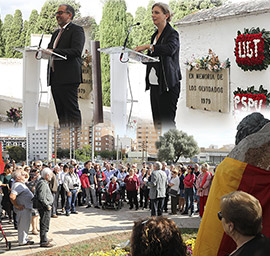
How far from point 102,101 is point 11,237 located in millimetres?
2955

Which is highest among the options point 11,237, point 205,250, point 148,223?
point 148,223

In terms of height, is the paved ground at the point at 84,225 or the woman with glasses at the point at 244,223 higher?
the woman with glasses at the point at 244,223

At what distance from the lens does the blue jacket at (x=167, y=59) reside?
504 centimetres

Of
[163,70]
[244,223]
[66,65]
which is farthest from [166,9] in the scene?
[244,223]

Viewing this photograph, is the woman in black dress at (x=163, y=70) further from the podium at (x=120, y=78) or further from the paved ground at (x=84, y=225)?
the paved ground at (x=84, y=225)

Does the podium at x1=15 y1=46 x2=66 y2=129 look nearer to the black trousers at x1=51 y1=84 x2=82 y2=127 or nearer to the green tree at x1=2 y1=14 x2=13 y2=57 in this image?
the black trousers at x1=51 y1=84 x2=82 y2=127

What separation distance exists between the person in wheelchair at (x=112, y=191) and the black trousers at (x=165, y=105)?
4.29 metres

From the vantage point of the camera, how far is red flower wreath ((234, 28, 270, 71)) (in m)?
4.55

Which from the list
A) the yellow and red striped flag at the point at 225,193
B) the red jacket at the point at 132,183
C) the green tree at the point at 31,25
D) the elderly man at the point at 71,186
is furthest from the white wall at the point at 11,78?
the red jacket at the point at 132,183

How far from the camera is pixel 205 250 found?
2.38 metres

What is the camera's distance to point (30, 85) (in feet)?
18.3

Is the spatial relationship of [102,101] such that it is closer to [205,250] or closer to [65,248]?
[65,248]

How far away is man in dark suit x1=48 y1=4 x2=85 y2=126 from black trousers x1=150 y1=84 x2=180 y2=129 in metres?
1.08

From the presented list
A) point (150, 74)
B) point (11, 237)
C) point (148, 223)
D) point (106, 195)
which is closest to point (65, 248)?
point (11, 237)
